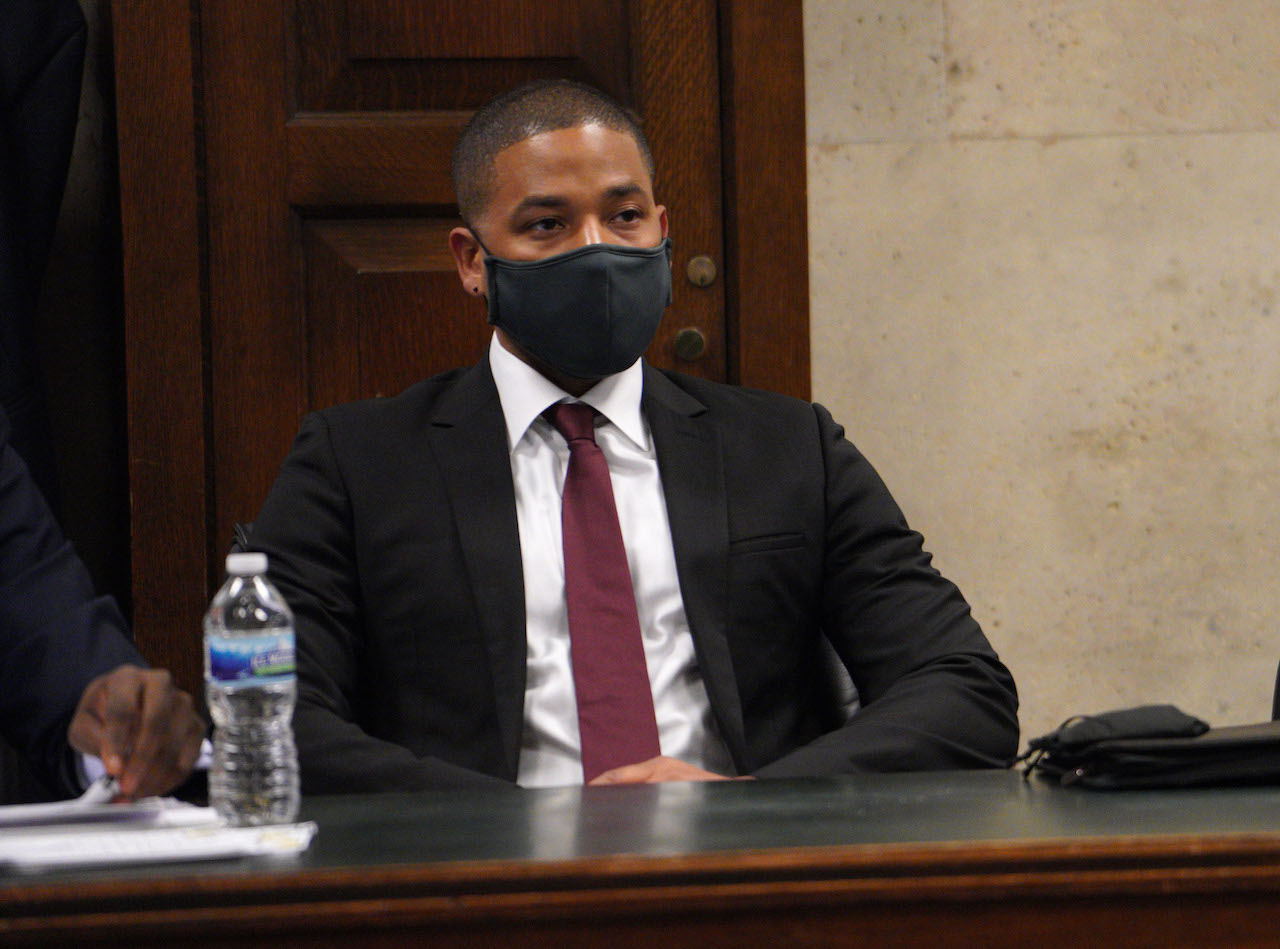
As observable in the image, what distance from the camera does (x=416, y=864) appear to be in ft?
2.77

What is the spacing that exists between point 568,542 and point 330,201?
99cm

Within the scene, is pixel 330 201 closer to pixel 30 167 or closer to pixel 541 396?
pixel 30 167

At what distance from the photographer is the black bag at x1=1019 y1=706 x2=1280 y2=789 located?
3.58 feet

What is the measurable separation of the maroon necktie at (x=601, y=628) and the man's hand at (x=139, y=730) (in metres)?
0.59

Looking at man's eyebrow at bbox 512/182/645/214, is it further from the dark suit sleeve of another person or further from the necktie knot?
the dark suit sleeve of another person

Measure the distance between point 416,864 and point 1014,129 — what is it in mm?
2084

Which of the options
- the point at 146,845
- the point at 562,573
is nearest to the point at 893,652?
the point at 562,573

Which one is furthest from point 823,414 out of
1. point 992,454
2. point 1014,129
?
point 1014,129

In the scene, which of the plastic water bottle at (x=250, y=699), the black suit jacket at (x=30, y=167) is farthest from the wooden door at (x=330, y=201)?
the plastic water bottle at (x=250, y=699)

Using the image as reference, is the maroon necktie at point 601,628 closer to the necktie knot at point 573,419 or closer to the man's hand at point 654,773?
the necktie knot at point 573,419

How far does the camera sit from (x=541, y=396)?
182 cm

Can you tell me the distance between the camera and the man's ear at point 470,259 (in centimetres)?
190

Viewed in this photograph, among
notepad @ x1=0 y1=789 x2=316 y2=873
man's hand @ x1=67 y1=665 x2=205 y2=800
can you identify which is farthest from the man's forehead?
notepad @ x1=0 y1=789 x2=316 y2=873

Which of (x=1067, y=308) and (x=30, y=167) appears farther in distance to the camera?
(x=1067, y=308)
